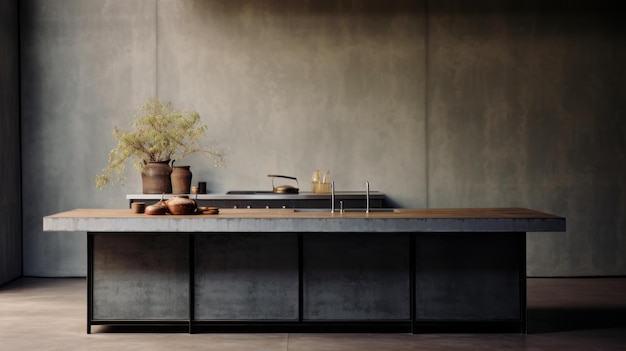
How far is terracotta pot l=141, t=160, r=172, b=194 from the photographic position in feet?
24.5

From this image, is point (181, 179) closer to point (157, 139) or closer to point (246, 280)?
point (157, 139)

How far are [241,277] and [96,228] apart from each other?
1102 millimetres

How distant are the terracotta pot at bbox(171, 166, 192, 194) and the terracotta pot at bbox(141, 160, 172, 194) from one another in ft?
0.89

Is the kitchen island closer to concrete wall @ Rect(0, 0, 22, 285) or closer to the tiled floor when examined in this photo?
the tiled floor

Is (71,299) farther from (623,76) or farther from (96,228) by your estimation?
(623,76)

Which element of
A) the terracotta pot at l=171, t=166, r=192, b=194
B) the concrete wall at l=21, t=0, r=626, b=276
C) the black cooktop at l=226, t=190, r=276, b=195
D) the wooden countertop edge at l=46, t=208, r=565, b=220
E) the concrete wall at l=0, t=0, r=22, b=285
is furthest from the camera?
the concrete wall at l=21, t=0, r=626, b=276

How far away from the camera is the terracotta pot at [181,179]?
777cm

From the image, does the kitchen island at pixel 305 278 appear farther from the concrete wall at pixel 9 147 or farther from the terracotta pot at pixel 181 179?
the concrete wall at pixel 9 147

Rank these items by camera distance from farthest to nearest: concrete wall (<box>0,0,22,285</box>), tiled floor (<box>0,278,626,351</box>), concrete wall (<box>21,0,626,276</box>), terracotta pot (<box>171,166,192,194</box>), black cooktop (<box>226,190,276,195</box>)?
concrete wall (<box>21,0,626,276</box>) < black cooktop (<box>226,190,276,195</box>) < concrete wall (<box>0,0,22,285</box>) < terracotta pot (<box>171,166,192,194</box>) < tiled floor (<box>0,278,626,351</box>)

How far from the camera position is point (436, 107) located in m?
8.38

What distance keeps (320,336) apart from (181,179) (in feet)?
9.75

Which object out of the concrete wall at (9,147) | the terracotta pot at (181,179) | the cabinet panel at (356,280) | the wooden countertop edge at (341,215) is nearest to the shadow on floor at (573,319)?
the wooden countertop edge at (341,215)

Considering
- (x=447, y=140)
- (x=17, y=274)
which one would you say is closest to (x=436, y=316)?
(x=447, y=140)

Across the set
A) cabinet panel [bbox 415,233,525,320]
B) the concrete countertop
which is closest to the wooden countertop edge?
the concrete countertop
